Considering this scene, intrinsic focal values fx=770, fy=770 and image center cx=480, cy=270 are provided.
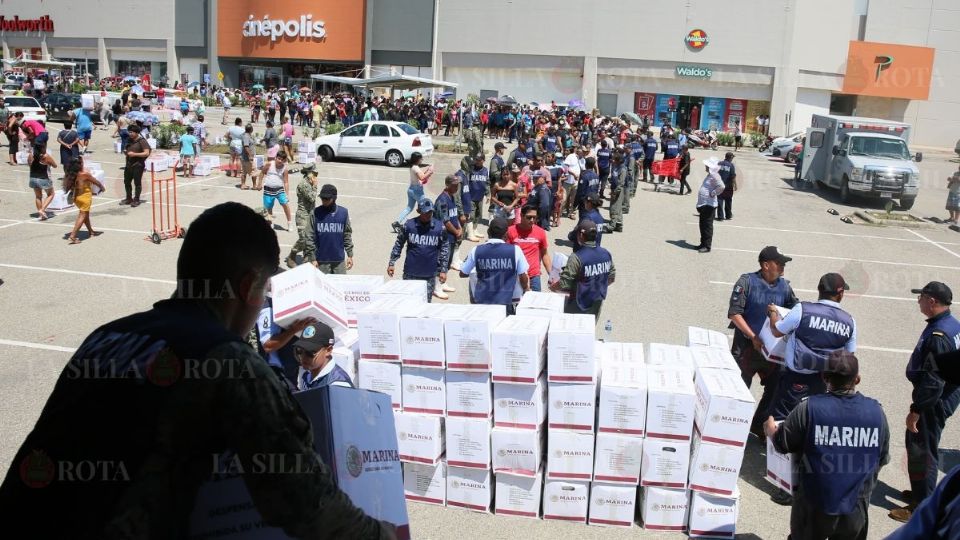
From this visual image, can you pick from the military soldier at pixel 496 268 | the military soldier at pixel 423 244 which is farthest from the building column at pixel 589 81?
the military soldier at pixel 496 268

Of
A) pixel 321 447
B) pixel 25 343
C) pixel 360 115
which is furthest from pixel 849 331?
pixel 360 115

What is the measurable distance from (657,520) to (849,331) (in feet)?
7.54

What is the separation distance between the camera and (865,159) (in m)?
25.6

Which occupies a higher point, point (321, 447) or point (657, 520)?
point (321, 447)

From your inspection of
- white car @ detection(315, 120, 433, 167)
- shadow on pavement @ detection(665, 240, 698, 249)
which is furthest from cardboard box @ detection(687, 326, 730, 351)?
white car @ detection(315, 120, 433, 167)

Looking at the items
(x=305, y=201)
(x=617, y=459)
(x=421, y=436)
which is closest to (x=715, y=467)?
(x=617, y=459)

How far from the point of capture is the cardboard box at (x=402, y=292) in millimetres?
6670

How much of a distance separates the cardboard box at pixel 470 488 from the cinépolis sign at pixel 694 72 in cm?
5061

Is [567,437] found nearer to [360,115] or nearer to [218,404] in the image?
[218,404]

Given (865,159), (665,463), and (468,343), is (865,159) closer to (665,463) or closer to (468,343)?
(665,463)

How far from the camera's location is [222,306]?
82.1 inches

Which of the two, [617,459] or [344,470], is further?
[617,459]

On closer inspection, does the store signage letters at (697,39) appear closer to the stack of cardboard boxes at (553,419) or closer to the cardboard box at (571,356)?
the stack of cardboard boxes at (553,419)

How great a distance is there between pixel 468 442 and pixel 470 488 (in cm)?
45
